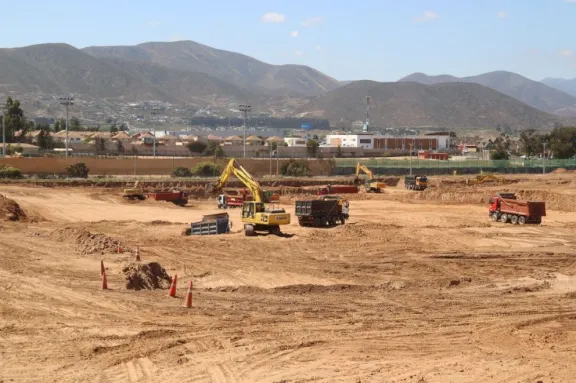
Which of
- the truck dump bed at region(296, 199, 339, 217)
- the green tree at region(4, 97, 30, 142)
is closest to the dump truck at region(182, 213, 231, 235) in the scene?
the truck dump bed at region(296, 199, 339, 217)

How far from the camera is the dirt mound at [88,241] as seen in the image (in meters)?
32.8

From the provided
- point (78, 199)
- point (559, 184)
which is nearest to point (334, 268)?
point (78, 199)

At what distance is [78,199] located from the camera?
6594 centimetres

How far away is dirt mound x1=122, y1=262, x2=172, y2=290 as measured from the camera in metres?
24.6

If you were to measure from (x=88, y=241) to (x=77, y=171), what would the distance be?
175 feet

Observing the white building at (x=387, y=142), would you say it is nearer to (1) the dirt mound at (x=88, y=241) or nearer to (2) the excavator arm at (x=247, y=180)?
(2) the excavator arm at (x=247, y=180)

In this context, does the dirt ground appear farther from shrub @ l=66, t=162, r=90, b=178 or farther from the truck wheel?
shrub @ l=66, t=162, r=90, b=178

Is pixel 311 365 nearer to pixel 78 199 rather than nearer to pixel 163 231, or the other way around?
pixel 163 231

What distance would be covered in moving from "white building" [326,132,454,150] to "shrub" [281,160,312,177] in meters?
66.2

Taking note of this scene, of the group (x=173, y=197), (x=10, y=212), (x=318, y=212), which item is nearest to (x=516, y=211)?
(x=318, y=212)

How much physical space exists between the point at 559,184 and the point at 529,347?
6719 centimetres

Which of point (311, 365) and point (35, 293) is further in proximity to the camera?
point (35, 293)

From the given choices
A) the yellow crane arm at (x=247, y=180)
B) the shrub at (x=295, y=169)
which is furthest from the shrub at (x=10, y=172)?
the yellow crane arm at (x=247, y=180)

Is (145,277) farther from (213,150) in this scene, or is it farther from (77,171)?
(213,150)
